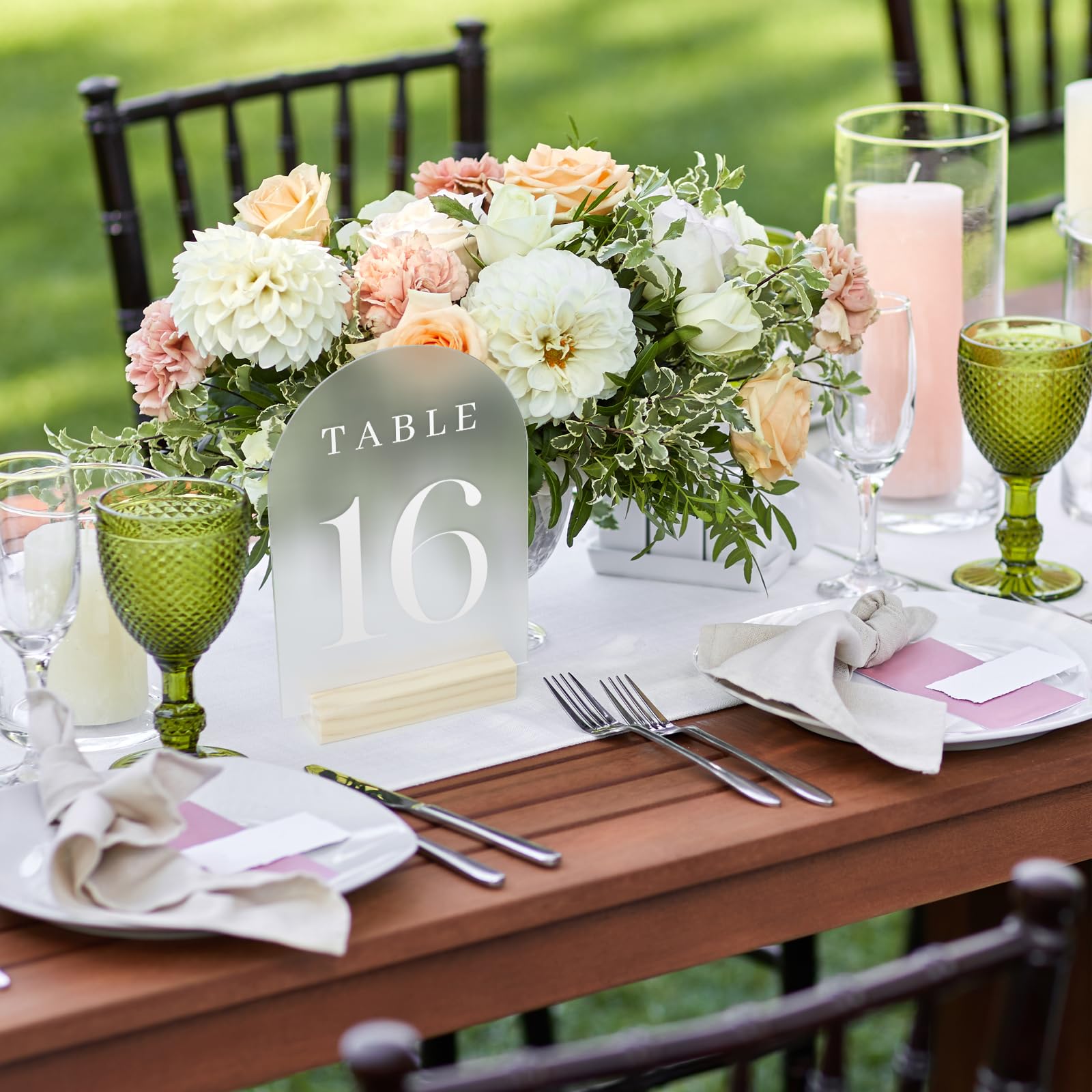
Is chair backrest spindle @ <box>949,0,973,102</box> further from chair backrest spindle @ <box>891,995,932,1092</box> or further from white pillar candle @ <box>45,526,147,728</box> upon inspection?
chair backrest spindle @ <box>891,995,932,1092</box>

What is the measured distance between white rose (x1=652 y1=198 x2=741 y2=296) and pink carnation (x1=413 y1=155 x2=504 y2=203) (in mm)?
138

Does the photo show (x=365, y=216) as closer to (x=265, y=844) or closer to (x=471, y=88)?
(x=265, y=844)

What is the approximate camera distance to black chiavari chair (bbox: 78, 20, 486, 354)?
74.7 inches

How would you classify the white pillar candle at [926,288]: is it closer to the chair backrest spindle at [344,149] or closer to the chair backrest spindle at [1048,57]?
the chair backrest spindle at [344,149]

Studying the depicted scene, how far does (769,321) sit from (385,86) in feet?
15.1

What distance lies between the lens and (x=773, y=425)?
116 cm

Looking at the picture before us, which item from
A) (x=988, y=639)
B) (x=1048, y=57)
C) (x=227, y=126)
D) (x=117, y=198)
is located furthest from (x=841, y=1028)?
(x=1048, y=57)

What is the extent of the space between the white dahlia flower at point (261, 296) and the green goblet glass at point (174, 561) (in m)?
0.09

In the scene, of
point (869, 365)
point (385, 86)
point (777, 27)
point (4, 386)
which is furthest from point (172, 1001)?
point (777, 27)

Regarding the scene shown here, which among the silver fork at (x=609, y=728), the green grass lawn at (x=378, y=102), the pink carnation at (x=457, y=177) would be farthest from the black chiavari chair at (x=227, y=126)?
the green grass lawn at (x=378, y=102)

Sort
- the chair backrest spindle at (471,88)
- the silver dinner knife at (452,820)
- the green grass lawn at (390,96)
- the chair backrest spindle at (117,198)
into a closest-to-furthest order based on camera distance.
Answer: the silver dinner knife at (452,820)
the chair backrest spindle at (117,198)
the chair backrest spindle at (471,88)
the green grass lawn at (390,96)

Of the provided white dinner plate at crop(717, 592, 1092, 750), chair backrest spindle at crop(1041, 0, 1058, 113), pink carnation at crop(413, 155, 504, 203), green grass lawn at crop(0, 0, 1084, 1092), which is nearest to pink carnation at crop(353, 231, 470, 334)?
pink carnation at crop(413, 155, 504, 203)

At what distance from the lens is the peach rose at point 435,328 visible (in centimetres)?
109

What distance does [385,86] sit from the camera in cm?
557
